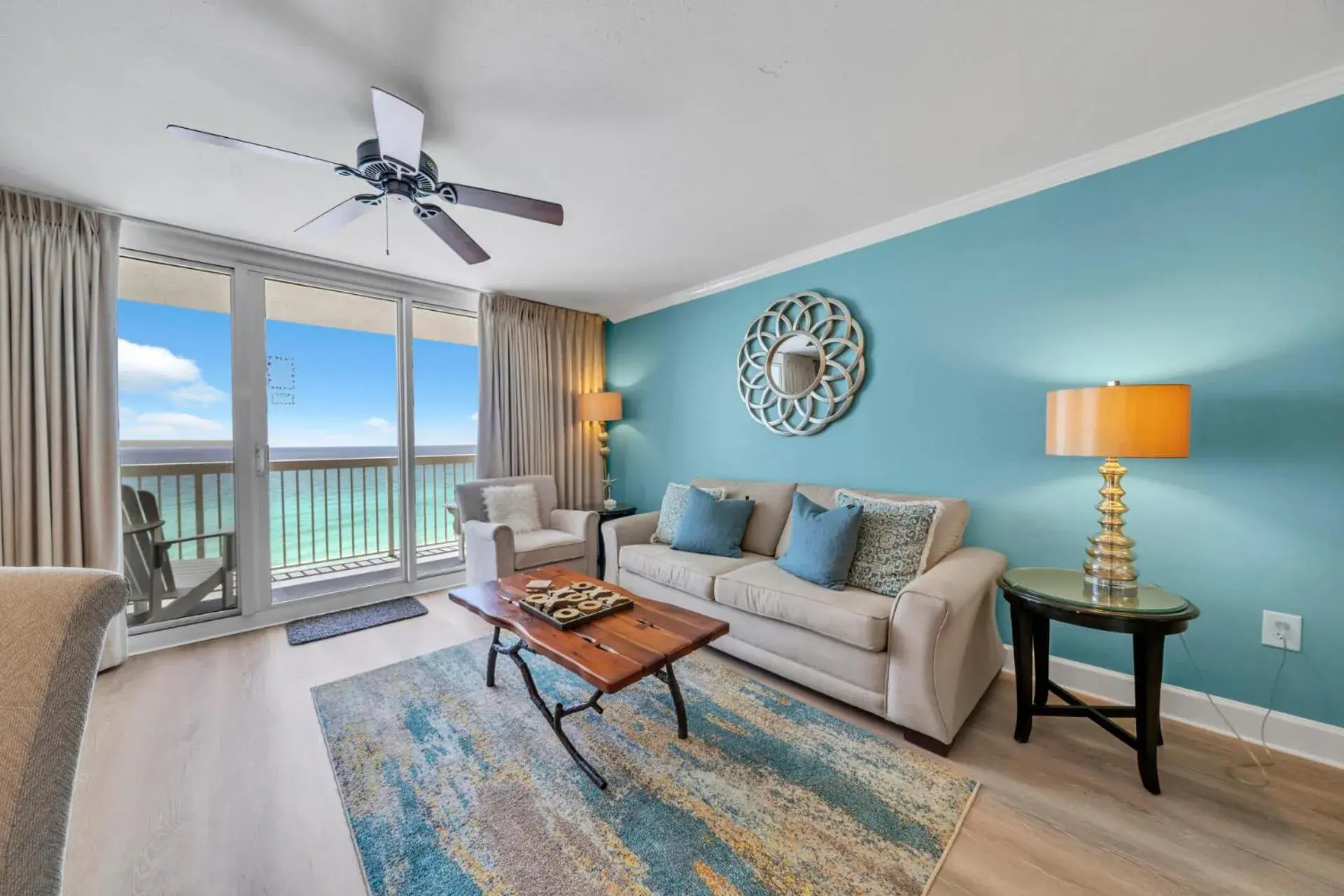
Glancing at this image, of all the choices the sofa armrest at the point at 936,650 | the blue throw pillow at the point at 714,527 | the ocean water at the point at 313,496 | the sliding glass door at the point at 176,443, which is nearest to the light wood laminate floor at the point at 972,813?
the sofa armrest at the point at 936,650

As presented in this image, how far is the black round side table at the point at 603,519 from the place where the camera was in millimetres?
3678

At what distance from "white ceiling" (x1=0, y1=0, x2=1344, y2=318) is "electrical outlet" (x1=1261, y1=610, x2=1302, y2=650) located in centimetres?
Answer: 191

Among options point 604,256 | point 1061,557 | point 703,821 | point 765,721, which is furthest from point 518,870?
point 604,256

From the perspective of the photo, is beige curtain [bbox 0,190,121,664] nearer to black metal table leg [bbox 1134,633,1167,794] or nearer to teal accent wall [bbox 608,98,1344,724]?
teal accent wall [bbox 608,98,1344,724]

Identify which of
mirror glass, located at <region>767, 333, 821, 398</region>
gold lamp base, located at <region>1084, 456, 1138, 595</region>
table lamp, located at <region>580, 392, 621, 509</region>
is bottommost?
gold lamp base, located at <region>1084, 456, 1138, 595</region>

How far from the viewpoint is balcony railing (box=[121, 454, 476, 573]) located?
3.08 meters

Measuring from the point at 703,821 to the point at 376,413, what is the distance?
3.78 metres

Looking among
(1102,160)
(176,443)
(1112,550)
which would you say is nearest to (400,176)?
(176,443)

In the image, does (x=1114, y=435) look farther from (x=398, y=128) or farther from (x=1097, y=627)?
(x=398, y=128)

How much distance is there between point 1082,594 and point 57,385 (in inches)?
184

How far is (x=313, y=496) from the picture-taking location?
13.0ft

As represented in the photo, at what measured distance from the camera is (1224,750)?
1767mm

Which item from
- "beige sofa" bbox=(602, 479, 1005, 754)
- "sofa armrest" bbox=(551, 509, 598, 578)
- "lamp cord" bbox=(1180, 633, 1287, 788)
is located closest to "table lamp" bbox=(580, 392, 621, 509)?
"sofa armrest" bbox=(551, 509, 598, 578)

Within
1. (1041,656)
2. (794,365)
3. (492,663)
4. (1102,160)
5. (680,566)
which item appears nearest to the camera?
(1041,656)
